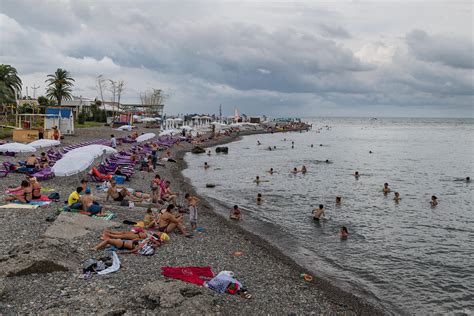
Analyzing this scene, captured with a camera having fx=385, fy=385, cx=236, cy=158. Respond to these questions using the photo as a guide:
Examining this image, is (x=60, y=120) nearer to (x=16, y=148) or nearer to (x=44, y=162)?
(x=16, y=148)

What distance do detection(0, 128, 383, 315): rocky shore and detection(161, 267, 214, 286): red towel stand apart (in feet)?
0.78

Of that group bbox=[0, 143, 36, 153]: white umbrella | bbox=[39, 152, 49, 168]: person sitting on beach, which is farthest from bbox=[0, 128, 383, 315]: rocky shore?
bbox=[0, 143, 36, 153]: white umbrella

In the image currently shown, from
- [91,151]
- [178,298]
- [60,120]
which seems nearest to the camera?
[178,298]

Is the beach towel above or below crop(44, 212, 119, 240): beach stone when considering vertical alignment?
above

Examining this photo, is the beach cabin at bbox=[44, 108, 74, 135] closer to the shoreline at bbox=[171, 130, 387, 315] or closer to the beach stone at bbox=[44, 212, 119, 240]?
the shoreline at bbox=[171, 130, 387, 315]

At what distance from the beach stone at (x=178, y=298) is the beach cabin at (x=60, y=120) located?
118 feet

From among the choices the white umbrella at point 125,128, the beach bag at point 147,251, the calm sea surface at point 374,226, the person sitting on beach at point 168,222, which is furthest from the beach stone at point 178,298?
the white umbrella at point 125,128

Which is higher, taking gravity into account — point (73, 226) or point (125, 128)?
point (125, 128)

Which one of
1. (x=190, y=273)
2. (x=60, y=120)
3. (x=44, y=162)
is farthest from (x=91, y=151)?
(x=60, y=120)

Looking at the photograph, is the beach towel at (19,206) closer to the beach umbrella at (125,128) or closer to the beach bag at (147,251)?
the beach bag at (147,251)

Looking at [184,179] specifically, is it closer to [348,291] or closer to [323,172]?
[323,172]

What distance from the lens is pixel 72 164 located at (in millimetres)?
16406

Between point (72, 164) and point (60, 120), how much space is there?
27.5m

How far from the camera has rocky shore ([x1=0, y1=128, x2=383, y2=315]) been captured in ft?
24.7
